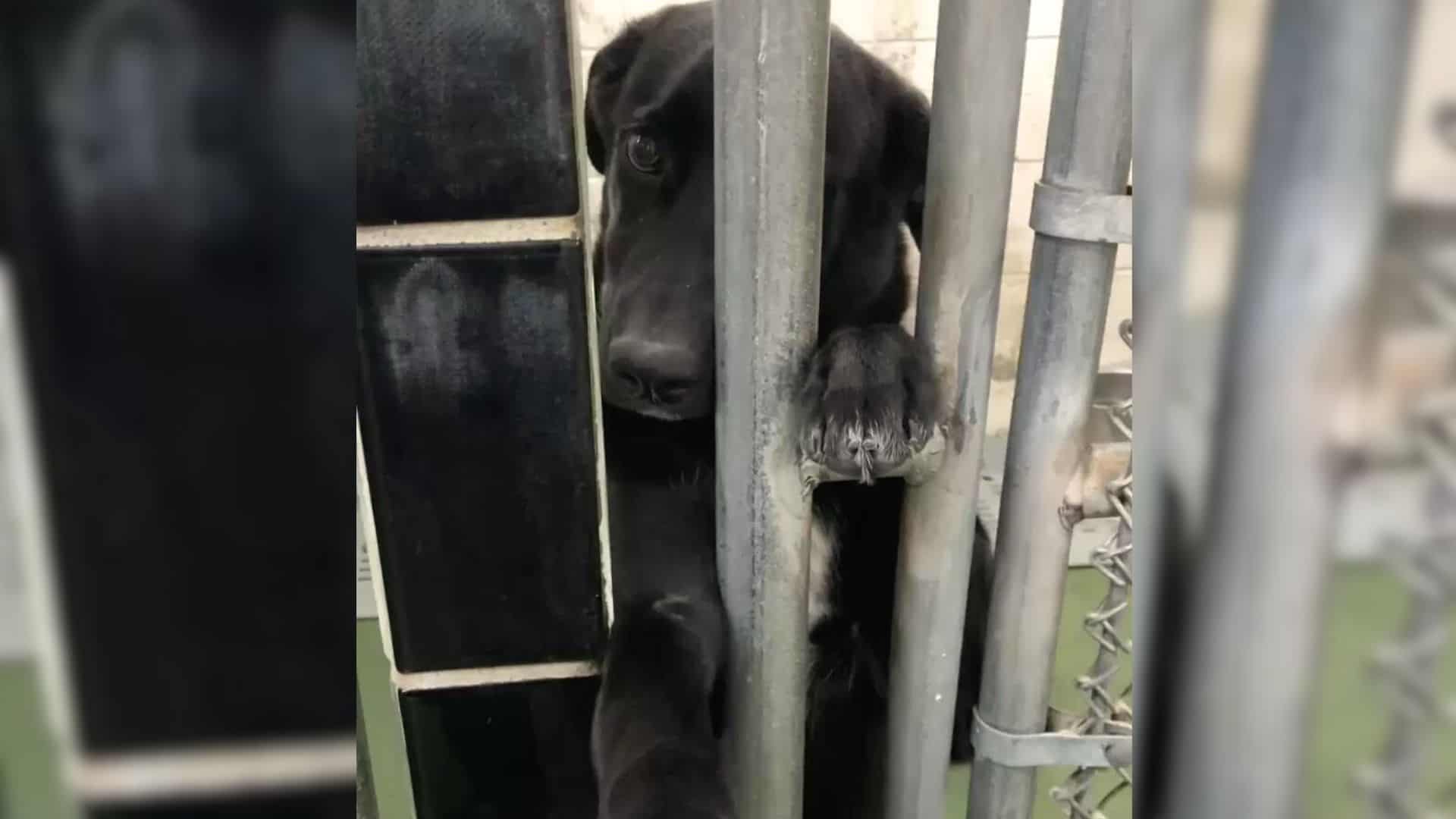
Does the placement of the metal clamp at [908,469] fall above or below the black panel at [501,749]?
above

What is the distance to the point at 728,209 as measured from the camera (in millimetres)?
631

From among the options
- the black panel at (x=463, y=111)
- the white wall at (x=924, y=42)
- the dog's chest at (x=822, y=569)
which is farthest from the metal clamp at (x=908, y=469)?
the white wall at (x=924, y=42)

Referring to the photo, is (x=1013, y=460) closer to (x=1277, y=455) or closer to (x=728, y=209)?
(x=728, y=209)

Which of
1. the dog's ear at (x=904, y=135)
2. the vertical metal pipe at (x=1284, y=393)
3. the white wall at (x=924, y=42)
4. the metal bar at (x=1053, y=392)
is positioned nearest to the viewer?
the vertical metal pipe at (x=1284, y=393)

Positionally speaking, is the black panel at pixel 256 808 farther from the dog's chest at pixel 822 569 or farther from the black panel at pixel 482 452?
the dog's chest at pixel 822 569

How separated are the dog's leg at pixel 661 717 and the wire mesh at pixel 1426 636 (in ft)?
2.28

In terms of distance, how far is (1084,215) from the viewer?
0.72 meters

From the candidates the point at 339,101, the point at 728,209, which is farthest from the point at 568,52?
the point at 339,101

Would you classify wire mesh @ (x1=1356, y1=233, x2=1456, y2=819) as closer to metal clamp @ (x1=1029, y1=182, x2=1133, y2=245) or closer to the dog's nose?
metal clamp @ (x1=1029, y1=182, x2=1133, y2=245)

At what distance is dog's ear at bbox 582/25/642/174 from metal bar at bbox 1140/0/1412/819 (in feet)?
3.62

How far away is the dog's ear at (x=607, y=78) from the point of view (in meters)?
1.21

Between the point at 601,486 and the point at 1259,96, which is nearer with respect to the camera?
the point at 1259,96

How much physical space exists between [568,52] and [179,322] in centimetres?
64

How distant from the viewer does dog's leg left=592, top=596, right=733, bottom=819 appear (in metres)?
0.86
